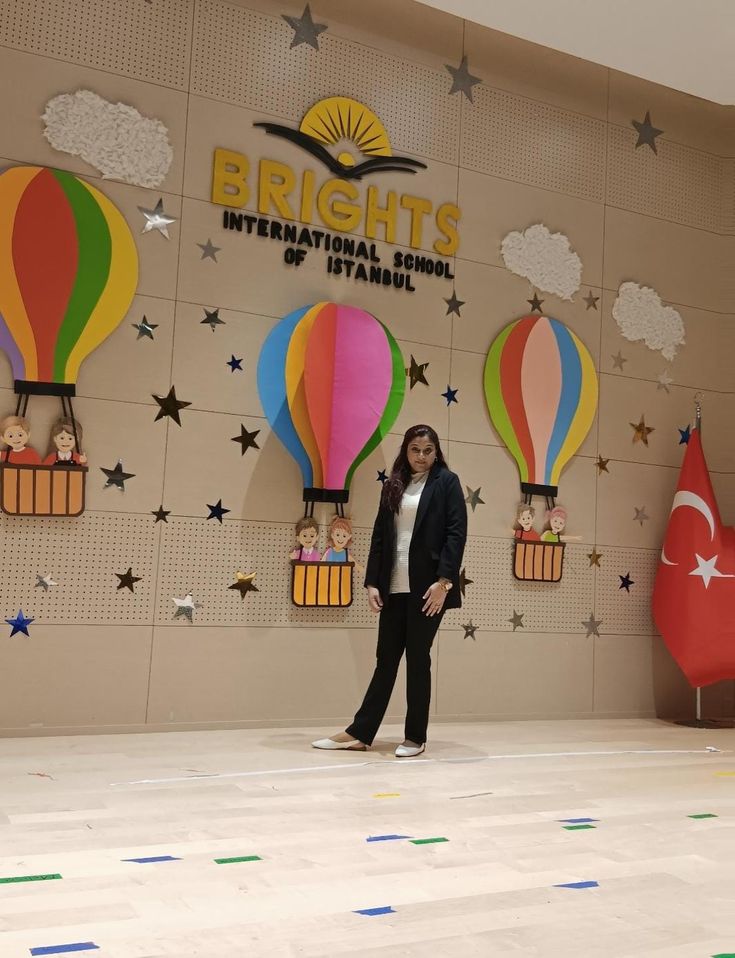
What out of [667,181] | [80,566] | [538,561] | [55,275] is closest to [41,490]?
[80,566]

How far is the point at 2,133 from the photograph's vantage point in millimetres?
4527

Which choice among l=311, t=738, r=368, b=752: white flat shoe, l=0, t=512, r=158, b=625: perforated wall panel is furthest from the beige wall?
l=311, t=738, r=368, b=752: white flat shoe

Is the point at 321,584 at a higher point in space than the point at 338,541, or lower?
lower

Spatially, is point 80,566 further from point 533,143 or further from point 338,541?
point 533,143

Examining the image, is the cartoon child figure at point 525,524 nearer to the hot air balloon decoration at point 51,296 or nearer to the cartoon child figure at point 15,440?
the hot air balloon decoration at point 51,296

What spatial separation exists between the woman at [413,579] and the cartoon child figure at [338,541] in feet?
2.11

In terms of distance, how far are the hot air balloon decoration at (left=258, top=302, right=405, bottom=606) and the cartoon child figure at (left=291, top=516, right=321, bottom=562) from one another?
3 centimetres

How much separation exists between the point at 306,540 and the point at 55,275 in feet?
5.70

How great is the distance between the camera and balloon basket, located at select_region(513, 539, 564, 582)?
5.66 metres

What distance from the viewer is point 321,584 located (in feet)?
16.7

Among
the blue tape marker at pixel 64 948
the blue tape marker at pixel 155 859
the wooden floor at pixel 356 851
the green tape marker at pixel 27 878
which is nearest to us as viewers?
the blue tape marker at pixel 64 948

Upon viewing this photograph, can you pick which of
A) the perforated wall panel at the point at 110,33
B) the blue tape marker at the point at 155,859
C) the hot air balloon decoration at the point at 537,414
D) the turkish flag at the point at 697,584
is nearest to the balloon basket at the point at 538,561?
the hot air balloon decoration at the point at 537,414

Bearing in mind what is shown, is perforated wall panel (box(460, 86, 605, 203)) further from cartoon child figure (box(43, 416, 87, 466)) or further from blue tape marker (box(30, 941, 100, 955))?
blue tape marker (box(30, 941, 100, 955))

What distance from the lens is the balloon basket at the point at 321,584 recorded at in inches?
199
